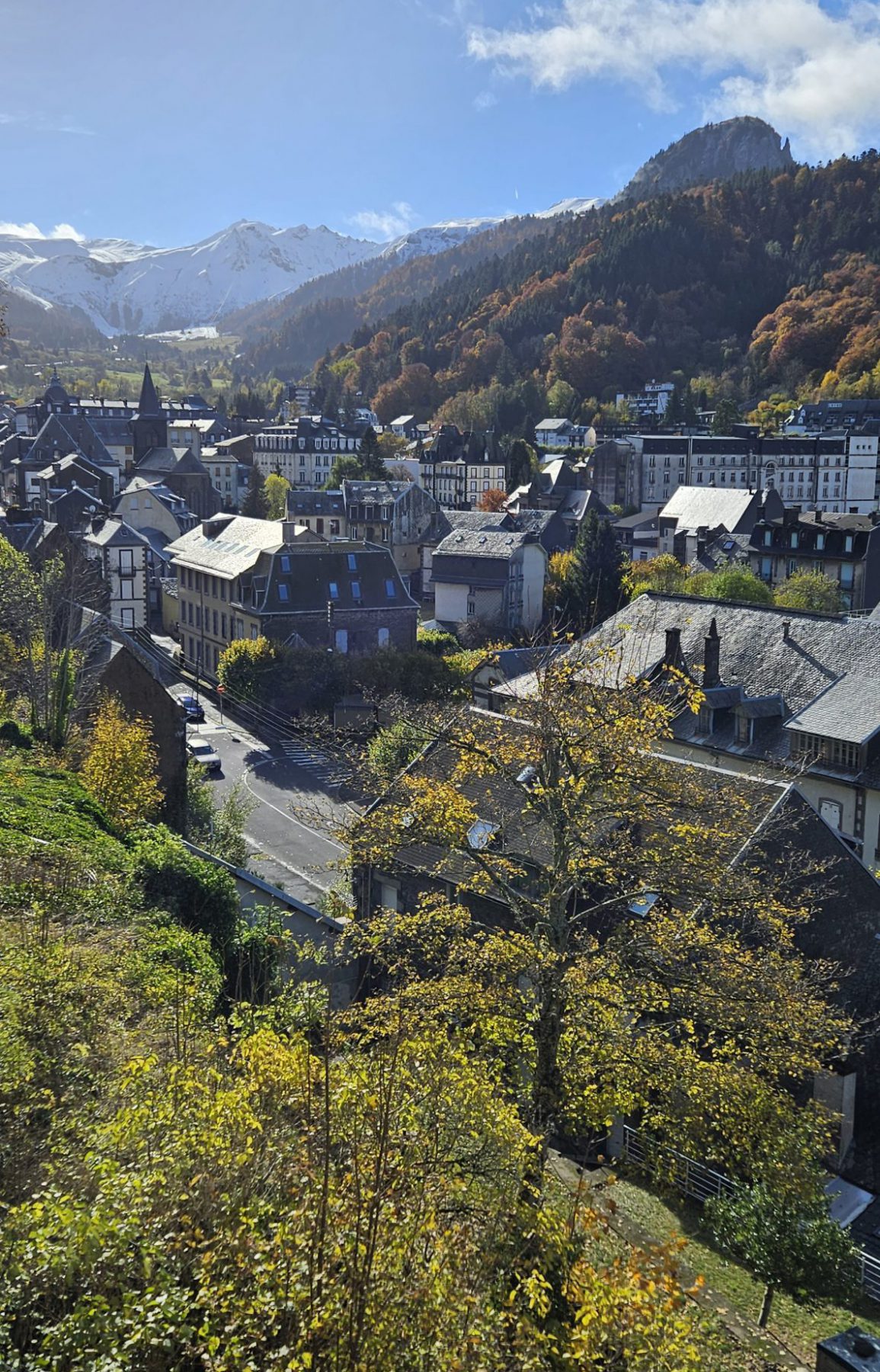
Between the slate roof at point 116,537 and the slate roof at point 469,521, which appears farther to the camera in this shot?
the slate roof at point 469,521

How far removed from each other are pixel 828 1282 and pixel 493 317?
16403cm

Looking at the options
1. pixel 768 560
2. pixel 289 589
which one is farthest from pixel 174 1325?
pixel 768 560

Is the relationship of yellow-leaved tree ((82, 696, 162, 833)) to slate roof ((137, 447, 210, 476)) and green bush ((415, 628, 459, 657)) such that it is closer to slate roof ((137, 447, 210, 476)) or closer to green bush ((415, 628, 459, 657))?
green bush ((415, 628, 459, 657))

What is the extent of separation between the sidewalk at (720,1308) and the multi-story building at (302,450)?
11266 centimetres

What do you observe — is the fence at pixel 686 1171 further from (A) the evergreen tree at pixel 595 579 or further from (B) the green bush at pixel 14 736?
(A) the evergreen tree at pixel 595 579

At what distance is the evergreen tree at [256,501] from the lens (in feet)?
317

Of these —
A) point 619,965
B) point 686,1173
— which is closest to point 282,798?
point 686,1173

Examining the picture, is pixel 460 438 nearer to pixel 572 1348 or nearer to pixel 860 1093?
pixel 860 1093

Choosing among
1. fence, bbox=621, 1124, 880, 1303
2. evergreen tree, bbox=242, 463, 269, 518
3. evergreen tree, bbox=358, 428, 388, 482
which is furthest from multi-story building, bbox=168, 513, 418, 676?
evergreen tree, bbox=358, 428, 388, 482

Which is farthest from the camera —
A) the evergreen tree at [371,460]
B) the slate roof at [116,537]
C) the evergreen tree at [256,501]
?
the evergreen tree at [371,460]

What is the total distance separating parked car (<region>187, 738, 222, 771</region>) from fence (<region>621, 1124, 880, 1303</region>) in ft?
A: 95.0

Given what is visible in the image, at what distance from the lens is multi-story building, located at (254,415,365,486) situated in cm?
12319

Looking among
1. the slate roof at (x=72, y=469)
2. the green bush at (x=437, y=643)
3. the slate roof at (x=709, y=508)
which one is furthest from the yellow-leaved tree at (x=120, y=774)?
the slate roof at (x=709, y=508)

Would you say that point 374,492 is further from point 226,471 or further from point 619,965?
point 619,965
